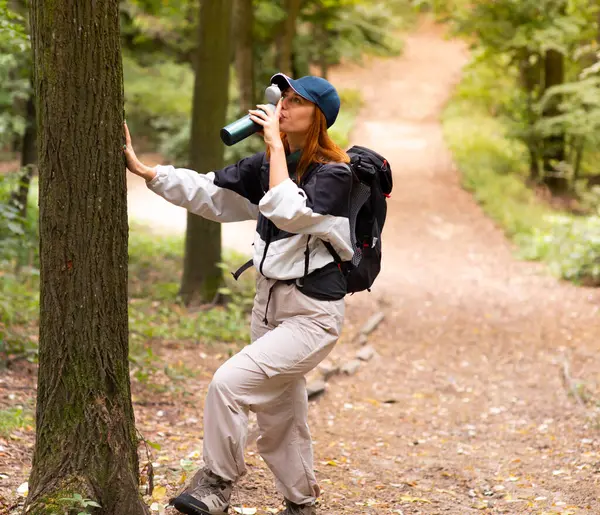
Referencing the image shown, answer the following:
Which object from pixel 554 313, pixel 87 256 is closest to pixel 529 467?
pixel 87 256

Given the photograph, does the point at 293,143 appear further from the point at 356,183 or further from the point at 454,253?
the point at 454,253

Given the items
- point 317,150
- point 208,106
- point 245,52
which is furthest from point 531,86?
point 317,150

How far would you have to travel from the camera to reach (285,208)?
134 inches

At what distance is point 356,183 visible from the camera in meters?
3.77

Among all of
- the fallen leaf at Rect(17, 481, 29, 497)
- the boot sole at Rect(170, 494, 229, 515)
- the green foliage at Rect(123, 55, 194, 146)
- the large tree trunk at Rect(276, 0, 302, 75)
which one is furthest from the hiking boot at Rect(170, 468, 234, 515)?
the green foliage at Rect(123, 55, 194, 146)

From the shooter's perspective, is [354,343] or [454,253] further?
[454,253]

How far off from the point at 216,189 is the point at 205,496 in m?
1.49

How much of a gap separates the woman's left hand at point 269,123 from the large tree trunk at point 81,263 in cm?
62

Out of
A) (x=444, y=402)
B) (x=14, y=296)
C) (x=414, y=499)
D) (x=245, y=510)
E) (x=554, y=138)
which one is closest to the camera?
(x=245, y=510)

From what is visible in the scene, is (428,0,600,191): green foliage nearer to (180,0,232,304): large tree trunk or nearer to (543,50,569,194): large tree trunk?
(543,50,569,194): large tree trunk

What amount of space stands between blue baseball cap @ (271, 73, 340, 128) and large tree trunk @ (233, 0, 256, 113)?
14198mm

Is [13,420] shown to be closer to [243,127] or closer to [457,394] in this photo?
[243,127]

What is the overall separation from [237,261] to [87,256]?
908 centimetres

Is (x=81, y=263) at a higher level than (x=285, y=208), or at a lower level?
lower
